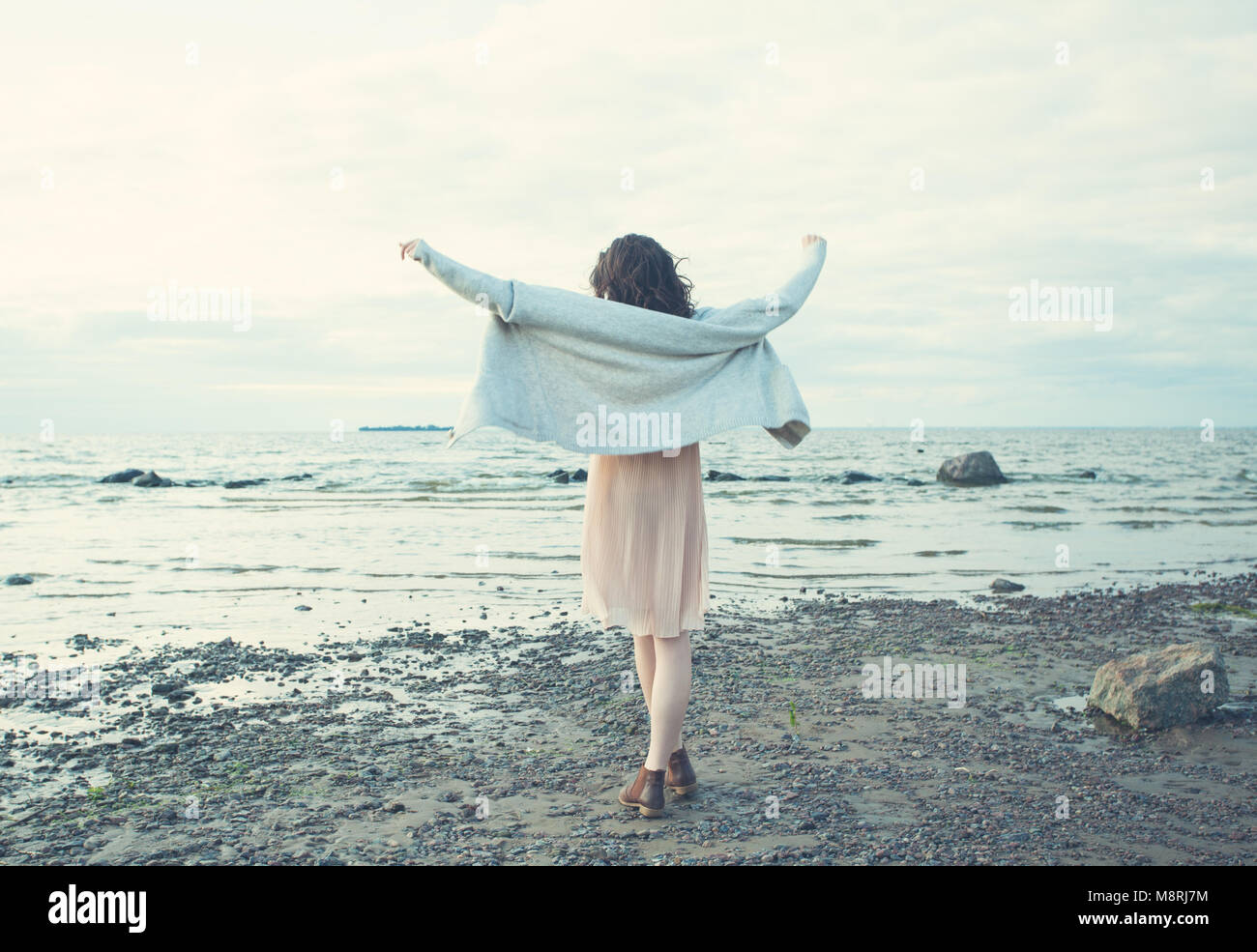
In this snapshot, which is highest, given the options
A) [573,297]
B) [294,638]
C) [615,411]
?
[573,297]

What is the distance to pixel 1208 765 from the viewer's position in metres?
4.39

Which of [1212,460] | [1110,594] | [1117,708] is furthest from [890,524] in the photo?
[1212,460]

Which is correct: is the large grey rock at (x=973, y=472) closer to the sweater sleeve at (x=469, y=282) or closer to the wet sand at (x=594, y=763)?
the wet sand at (x=594, y=763)

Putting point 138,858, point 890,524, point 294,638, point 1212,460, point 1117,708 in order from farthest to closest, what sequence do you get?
1. point 1212,460
2. point 890,524
3. point 294,638
4. point 1117,708
5. point 138,858

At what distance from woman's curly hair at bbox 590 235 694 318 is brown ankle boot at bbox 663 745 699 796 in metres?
2.02

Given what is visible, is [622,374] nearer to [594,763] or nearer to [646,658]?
[646,658]

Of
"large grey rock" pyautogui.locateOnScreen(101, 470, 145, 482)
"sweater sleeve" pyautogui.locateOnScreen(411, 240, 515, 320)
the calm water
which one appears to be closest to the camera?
"sweater sleeve" pyautogui.locateOnScreen(411, 240, 515, 320)

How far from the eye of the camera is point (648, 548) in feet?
12.7

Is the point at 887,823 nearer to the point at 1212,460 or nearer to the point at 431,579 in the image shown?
the point at 431,579

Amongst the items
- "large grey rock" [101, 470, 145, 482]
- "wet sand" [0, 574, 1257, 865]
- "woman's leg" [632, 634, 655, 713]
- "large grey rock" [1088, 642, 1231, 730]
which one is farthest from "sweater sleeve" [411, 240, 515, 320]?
"large grey rock" [101, 470, 145, 482]

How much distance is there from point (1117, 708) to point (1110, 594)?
537cm

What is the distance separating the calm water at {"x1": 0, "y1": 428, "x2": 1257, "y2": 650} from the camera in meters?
9.09

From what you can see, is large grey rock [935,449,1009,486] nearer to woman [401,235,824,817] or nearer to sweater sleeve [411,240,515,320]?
woman [401,235,824,817]
